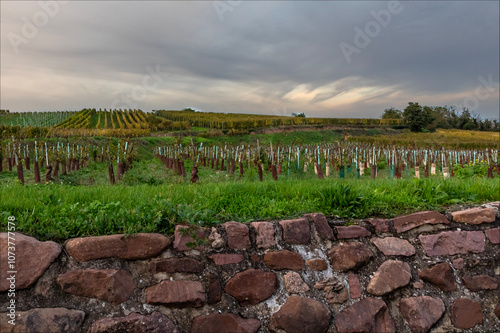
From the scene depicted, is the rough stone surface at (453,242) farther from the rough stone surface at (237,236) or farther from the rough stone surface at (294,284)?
the rough stone surface at (237,236)

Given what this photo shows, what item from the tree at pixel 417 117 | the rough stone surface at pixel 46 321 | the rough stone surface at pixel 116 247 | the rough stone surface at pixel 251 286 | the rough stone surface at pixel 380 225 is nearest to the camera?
the rough stone surface at pixel 46 321

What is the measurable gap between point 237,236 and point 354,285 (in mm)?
1314

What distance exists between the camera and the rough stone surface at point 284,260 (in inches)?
135

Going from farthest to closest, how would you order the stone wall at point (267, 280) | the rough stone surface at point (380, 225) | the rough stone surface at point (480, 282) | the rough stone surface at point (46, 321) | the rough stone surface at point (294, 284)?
1. the rough stone surface at point (380, 225)
2. the rough stone surface at point (480, 282)
3. the rough stone surface at point (294, 284)
4. the stone wall at point (267, 280)
5. the rough stone surface at point (46, 321)

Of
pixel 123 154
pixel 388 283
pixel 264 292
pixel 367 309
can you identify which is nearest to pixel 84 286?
pixel 264 292

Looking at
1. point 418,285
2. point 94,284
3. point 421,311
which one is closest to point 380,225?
point 418,285

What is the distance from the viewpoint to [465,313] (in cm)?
373

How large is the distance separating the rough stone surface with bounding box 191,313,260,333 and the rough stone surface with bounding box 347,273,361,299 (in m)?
1.07

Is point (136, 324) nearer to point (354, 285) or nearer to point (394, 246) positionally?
point (354, 285)

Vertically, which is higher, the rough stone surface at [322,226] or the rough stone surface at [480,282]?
the rough stone surface at [322,226]

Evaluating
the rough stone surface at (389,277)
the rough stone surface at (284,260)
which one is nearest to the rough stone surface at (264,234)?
the rough stone surface at (284,260)

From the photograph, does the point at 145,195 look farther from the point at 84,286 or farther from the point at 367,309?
the point at 367,309

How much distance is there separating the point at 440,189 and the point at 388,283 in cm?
242

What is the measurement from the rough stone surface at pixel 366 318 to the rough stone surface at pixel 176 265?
4.82 ft
